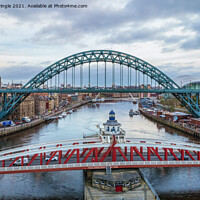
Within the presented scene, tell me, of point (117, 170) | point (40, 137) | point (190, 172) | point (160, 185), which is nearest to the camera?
point (117, 170)

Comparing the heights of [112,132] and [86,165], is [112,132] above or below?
above

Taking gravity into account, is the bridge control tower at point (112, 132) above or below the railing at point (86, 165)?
above

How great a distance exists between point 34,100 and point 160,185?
60.7 metres

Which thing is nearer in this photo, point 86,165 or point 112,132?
point 86,165

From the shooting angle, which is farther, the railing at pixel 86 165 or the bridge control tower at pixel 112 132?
the bridge control tower at pixel 112 132

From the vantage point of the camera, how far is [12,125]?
52.6 meters

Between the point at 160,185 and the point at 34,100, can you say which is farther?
the point at 34,100

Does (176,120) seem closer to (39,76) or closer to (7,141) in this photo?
(39,76)

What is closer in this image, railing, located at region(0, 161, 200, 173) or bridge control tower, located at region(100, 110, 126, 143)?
railing, located at region(0, 161, 200, 173)

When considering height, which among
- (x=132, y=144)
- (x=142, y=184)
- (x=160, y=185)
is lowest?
(x=160, y=185)

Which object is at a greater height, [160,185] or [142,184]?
[142,184]

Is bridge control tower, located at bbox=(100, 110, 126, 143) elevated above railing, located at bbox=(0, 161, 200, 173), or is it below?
above

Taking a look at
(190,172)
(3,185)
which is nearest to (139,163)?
(190,172)

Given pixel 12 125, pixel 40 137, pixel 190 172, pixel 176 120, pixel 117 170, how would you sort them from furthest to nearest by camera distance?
pixel 176 120
pixel 12 125
pixel 40 137
pixel 190 172
pixel 117 170
